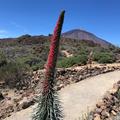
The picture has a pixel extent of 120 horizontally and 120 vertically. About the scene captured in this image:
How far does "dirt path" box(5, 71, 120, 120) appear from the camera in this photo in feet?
32.2

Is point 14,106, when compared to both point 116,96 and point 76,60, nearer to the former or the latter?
point 116,96

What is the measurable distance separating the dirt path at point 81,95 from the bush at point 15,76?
11.3ft

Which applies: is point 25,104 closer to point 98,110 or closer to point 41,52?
point 98,110

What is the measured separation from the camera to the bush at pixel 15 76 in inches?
653

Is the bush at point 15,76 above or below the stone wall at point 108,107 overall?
above

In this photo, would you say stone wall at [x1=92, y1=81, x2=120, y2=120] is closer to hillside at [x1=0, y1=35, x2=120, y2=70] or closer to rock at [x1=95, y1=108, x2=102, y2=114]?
rock at [x1=95, y1=108, x2=102, y2=114]

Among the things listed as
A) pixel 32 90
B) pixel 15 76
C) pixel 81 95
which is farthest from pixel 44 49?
pixel 81 95

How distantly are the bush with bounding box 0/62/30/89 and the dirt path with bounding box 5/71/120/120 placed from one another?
3.43m

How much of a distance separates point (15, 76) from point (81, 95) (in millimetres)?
5892

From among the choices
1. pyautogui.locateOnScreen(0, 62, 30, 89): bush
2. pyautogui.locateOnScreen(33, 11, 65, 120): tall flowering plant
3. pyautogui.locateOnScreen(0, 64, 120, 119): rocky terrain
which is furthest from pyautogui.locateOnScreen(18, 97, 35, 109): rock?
pyautogui.locateOnScreen(33, 11, 65, 120): tall flowering plant

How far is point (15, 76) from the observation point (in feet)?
56.3

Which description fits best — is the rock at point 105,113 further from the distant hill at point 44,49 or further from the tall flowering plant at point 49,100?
the tall flowering plant at point 49,100

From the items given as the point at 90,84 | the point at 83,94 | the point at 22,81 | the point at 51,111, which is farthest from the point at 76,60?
the point at 51,111


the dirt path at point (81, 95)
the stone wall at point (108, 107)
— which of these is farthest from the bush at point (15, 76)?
the stone wall at point (108, 107)
